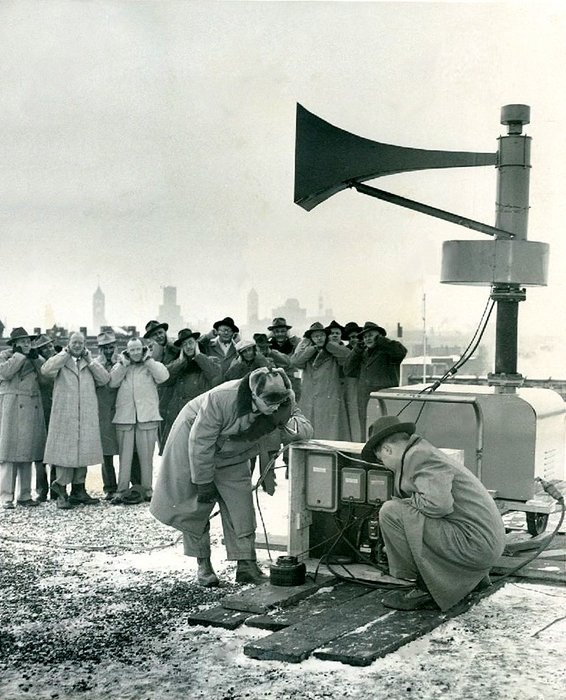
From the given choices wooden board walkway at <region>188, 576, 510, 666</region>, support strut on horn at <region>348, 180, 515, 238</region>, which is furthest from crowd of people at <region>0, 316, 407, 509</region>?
wooden board walkway at <region>188, 576, 510, 666</region>

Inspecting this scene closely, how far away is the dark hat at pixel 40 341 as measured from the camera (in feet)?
29.3

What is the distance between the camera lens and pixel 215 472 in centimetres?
592

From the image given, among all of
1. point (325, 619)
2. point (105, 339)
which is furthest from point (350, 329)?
point (325, 619)

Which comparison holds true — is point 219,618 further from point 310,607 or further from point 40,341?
point 40,341

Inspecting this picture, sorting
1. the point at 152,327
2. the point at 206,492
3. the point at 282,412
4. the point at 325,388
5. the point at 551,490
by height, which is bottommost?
the point at 551,490

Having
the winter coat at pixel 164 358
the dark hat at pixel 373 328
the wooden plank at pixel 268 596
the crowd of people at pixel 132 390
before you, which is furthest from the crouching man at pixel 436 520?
the winter coat at pixel 164 358

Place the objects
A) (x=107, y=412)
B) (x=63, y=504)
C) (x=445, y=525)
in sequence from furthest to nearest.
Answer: (x=107, y=412) < (x=63, y=504) < (x=445, y=525)

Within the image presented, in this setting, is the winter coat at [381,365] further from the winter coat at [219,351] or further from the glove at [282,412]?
the glove at [282,412]

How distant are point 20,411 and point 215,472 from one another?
3.60 metres

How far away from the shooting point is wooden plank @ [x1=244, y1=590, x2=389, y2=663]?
4500mm

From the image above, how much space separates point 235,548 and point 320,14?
6513mm

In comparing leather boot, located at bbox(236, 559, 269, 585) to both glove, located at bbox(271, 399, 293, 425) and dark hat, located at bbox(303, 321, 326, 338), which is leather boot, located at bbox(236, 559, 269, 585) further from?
dark hat, located at bbox(303, 321, 326, 338)

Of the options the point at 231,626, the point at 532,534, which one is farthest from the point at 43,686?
the point at 532,534

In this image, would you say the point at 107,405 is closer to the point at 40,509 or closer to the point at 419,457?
the point at 40,509
